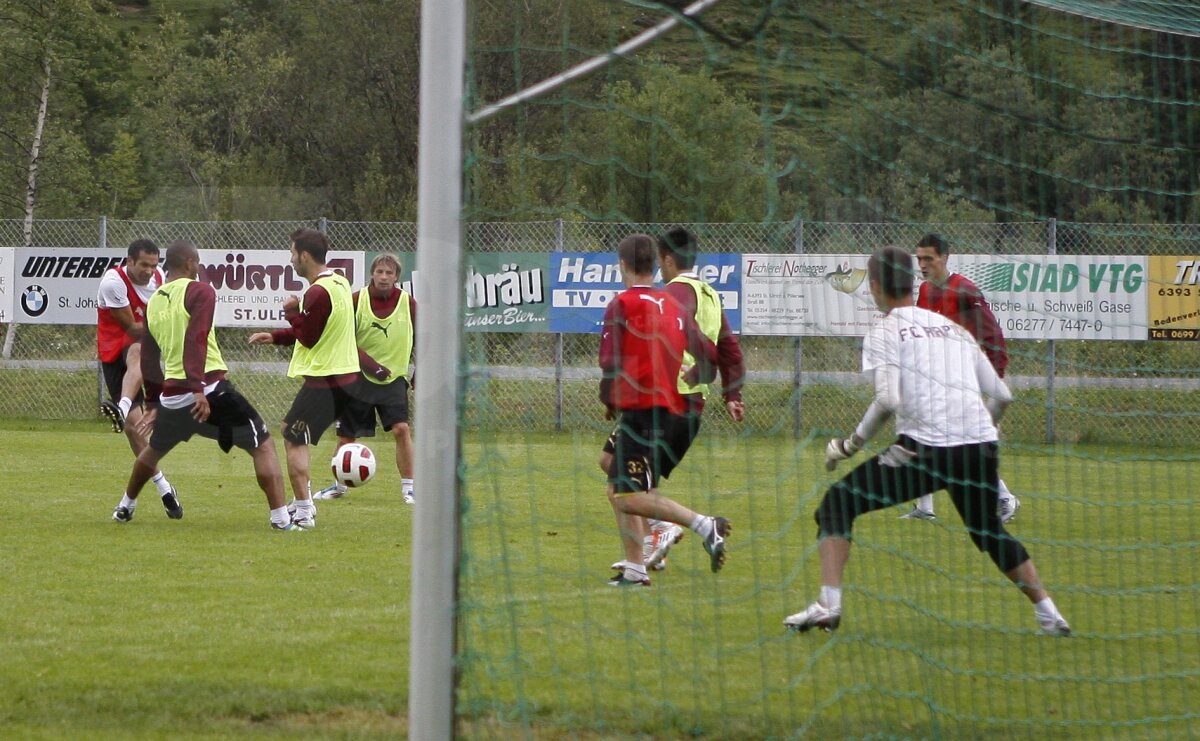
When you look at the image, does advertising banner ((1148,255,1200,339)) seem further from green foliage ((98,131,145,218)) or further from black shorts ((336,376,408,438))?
green foliage ((98,131,145,218))

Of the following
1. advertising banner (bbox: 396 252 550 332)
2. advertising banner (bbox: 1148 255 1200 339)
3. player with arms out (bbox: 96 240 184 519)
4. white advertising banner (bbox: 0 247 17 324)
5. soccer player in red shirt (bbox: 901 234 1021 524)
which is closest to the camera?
advertising banner (bbox: 396 252 550 332)

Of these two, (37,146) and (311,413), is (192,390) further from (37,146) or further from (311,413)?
(37,146)

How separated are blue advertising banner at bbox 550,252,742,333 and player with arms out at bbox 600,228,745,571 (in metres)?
7.38

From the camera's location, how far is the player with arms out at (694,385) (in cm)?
719

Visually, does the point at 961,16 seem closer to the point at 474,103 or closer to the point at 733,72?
the point at 733,72

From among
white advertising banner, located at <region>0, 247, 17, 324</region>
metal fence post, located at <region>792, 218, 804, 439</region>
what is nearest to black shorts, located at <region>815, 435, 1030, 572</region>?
metal fence post, located at <region>792, 218, 804, 439</region>

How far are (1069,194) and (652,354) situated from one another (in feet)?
7.42

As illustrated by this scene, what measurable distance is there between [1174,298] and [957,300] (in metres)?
0.99

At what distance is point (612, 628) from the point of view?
241 inches

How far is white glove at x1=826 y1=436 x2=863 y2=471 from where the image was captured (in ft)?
19.0

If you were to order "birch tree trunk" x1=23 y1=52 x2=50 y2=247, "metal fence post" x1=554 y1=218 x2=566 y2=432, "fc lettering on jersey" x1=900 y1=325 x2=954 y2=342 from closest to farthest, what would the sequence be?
"fc lettering on jersey" x1=900 y1=325 x2=954 y2=342, "metal fence post" x1=554 y1=218 x2=566 y2=432, "birch tree trunk" x1=23 y1=52 x2=50 y2=247

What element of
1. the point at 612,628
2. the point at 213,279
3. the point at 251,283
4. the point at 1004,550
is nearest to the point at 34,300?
the point at 213,279

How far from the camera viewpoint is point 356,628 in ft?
20.5

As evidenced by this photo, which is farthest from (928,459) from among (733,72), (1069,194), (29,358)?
(29,358)
